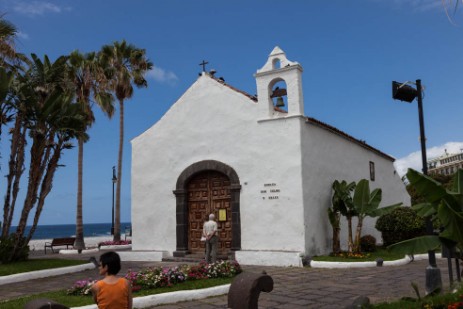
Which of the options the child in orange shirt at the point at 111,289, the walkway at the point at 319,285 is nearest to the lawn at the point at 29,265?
the walkway at the point at 319,285

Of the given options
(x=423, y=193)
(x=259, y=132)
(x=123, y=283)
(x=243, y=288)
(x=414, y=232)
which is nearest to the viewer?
(x=123, y=283)

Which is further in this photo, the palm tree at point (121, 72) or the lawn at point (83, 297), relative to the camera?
the palm tree at point (121, 72)

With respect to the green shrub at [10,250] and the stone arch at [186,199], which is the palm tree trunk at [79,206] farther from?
the stone arch at [186,199]

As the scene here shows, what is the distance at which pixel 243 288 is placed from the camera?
A: 600cm

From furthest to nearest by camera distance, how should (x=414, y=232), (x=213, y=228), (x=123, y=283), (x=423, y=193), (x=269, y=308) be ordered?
(x=414, y=232) → (x=213, y=228) → (x=269, y=308) → (x=423, y=193) → (x=123, y=283)

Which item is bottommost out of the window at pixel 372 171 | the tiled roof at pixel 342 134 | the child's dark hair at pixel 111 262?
the child's dark hair at pixel 111 262

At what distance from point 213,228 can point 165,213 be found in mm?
3531

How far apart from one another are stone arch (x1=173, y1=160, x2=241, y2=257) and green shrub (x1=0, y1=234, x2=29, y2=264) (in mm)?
5023

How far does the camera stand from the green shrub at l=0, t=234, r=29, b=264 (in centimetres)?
1371

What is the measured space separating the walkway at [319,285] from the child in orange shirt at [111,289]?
3.98m

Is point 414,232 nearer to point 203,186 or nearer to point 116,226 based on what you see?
point 203,186

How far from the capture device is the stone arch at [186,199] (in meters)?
14.9

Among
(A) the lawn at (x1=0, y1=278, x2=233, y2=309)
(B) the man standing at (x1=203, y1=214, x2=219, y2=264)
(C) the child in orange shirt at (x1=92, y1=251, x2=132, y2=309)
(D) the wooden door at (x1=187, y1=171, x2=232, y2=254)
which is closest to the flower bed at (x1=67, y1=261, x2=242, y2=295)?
(A) the lawn at (x1=0, y1=278, x2=233, y2=309)

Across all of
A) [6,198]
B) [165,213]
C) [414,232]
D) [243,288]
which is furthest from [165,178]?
[243,288]
